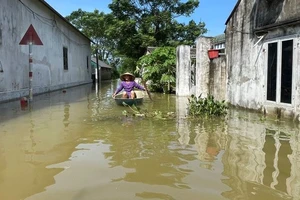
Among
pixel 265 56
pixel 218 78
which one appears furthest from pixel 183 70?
pixel 265 56

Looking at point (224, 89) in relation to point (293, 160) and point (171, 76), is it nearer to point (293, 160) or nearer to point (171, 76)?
point (171, 76)

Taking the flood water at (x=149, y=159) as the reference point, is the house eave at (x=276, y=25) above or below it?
above

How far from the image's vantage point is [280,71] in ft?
26.9

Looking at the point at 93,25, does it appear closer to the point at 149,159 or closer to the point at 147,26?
the point at 147,26

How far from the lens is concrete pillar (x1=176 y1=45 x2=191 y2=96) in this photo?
1562 cm

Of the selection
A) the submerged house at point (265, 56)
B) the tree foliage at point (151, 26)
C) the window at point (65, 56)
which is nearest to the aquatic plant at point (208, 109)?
the submerged house at point (265, 56)

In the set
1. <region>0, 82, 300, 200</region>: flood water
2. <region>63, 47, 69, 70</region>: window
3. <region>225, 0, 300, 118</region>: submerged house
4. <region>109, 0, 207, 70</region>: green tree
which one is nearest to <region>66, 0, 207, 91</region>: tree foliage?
<region>109, 0, 207, 70</region>: green tree

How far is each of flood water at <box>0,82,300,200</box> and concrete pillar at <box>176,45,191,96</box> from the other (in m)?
7.55

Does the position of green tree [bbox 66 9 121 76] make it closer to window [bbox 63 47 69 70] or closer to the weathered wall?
window [bbox 63 47 69 70]

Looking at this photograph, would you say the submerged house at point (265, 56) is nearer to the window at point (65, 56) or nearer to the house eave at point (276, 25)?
the house eave at point (276, 25)

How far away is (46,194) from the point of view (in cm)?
350

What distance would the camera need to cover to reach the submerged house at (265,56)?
7711 millimetres

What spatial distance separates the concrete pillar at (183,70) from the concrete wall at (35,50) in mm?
7420

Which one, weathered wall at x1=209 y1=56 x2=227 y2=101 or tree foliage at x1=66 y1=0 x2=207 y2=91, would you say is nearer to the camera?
weathered wall at x1=209 y1=56 x2=227 y2=101
